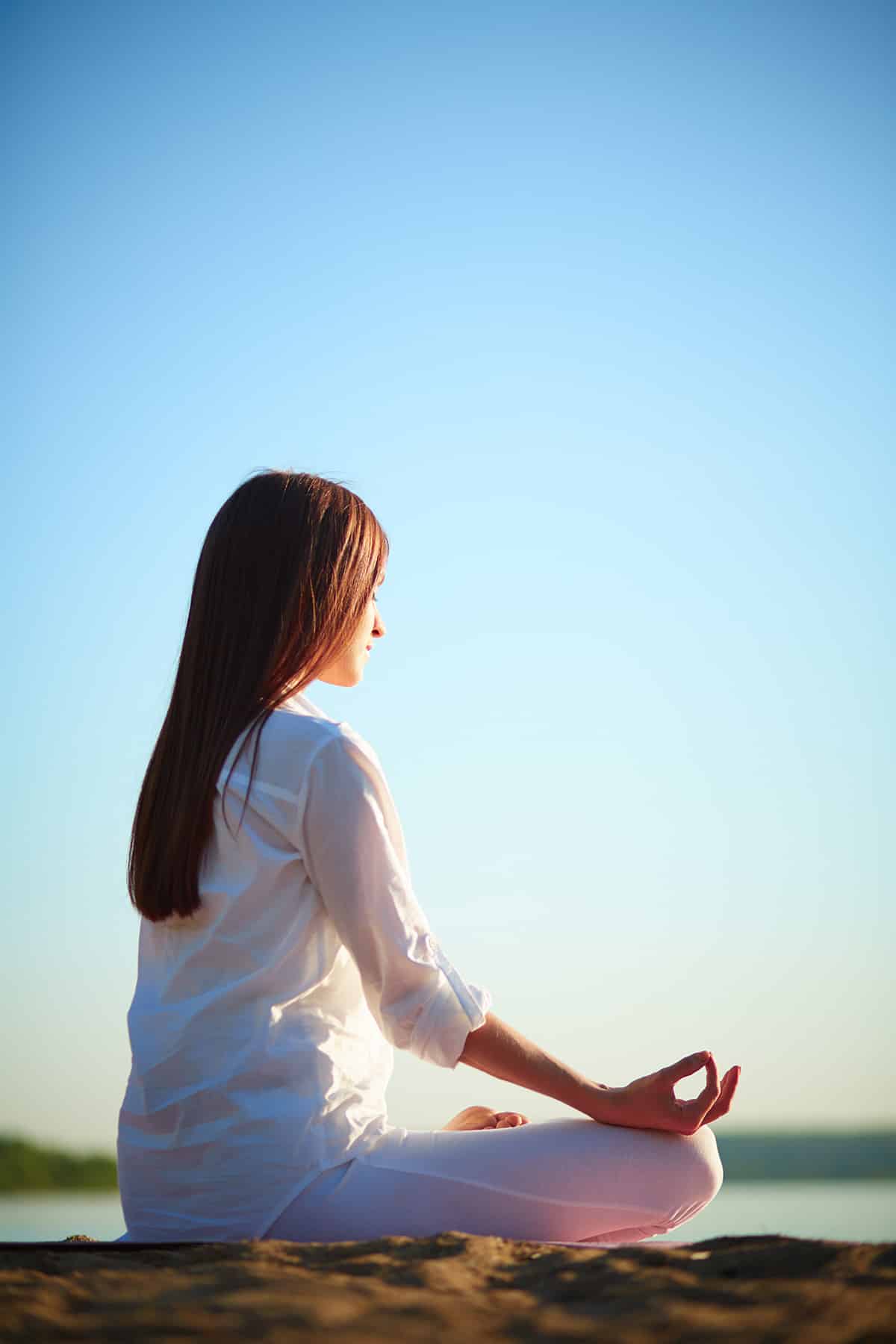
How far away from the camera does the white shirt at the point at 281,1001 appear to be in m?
2.06

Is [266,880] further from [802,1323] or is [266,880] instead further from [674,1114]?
[802,1323]

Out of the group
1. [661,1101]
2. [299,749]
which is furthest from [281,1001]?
[661,1101]

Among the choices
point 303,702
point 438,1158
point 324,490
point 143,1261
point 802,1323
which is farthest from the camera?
point 324,490

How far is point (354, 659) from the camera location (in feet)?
8.22

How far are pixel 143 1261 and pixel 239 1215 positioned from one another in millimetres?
179

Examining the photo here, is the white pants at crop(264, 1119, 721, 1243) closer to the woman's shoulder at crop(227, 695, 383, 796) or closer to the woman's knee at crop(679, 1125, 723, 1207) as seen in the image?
the woman's knee at crop(679, 1125, 723, 1207)

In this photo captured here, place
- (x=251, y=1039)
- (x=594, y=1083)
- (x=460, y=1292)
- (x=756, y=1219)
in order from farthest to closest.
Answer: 1. (x=756, y=1219)
2. (x=594, y=1083)
3. (x=251, y=1039)
4. (x=460, y=1292)

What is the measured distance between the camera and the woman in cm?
208

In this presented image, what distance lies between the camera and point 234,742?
2.24 meters

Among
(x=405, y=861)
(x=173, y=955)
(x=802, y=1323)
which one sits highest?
(x=405, y=861)

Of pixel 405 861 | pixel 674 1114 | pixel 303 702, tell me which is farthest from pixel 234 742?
pixel 674 1114

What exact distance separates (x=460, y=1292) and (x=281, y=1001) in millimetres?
577

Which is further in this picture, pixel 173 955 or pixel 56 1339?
pixel 173 955

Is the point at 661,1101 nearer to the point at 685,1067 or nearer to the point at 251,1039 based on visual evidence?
the point at 685,1067
